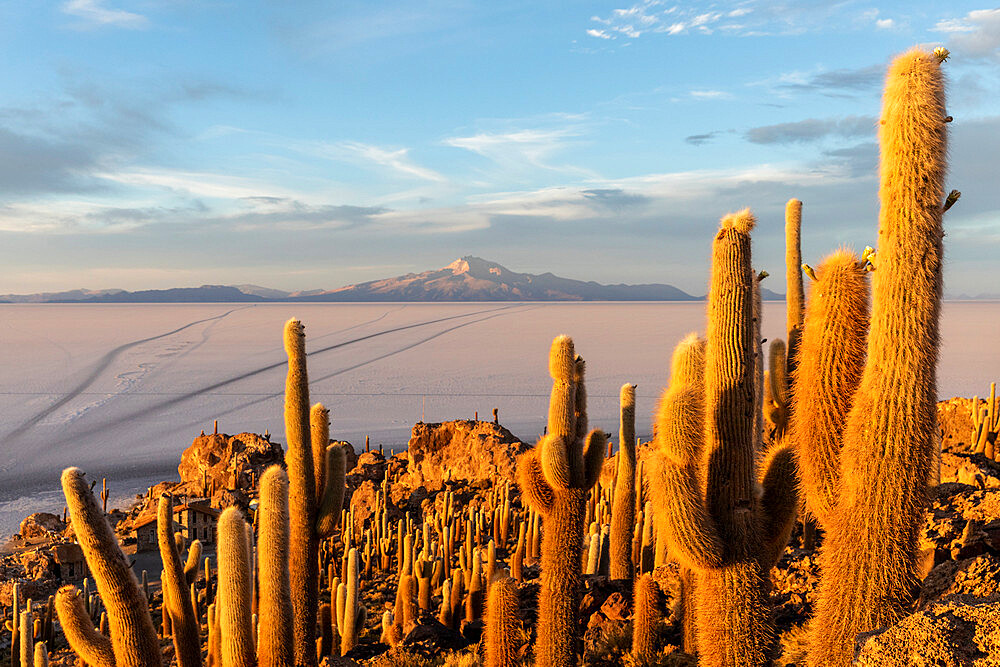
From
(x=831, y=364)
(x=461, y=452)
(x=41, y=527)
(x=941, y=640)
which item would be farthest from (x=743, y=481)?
(x=41, y=527)

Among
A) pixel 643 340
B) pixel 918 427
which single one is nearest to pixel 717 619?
pixel 918 427

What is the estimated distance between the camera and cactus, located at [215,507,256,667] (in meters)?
6.02

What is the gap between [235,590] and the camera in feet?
20.0

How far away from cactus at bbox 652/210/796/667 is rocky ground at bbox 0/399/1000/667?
3.19 ft

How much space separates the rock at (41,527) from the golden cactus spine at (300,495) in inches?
573

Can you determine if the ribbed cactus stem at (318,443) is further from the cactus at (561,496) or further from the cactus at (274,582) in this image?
the cactus at (561,496)

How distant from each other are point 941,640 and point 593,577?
22.4 feet

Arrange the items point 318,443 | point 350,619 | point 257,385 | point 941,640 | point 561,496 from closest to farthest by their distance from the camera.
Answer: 1. point 941,640
2. point 561,496
3. point 318,443
4. point 350,619
5. point 257,385

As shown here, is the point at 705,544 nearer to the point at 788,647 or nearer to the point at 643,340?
the point at 788,647

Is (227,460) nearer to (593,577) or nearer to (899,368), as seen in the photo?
(593,577)

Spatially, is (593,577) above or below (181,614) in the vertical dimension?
below

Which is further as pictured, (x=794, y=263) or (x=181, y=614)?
(x=794, y=263)

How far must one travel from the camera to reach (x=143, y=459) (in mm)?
36219

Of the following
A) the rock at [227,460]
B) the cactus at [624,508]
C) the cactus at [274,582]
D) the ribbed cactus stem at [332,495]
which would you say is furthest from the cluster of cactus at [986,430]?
the rock at [227,460]
